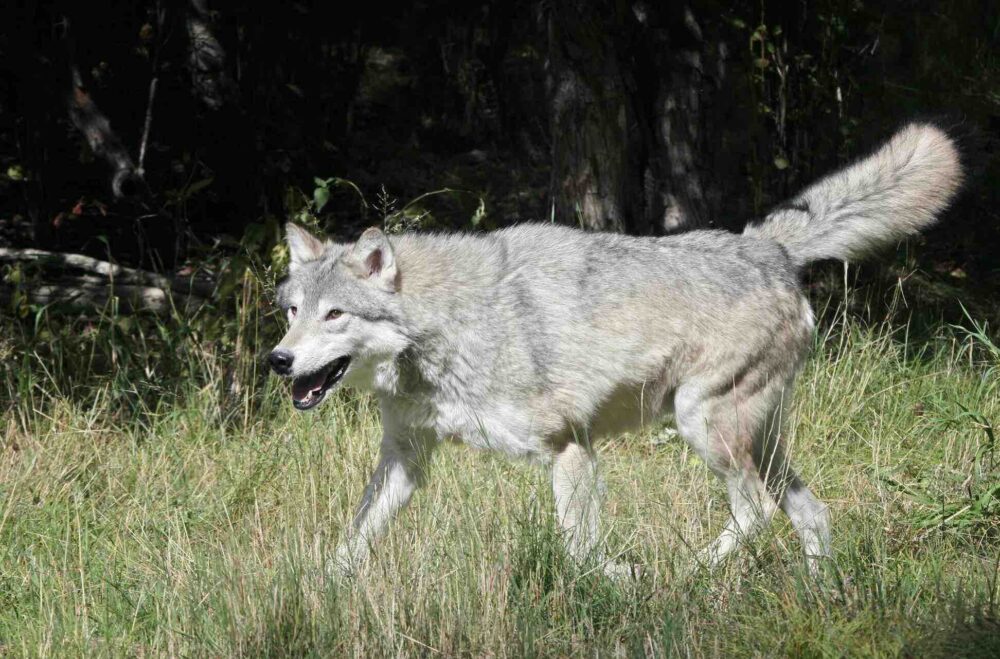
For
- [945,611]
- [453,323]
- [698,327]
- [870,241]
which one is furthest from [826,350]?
[945,611]

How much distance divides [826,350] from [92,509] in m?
4.54

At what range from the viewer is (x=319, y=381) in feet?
16.4

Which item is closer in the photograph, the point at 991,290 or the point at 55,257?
the point at 55,257

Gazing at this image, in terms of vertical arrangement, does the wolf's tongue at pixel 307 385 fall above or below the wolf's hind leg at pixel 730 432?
above

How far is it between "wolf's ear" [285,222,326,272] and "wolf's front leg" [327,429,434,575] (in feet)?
2.98

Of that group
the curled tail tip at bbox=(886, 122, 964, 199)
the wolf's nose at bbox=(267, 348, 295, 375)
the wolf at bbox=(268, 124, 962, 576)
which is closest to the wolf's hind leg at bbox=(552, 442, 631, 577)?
the wolf at bbox=(268, 124, 962, 576)

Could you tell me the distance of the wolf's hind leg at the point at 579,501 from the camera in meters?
4.36

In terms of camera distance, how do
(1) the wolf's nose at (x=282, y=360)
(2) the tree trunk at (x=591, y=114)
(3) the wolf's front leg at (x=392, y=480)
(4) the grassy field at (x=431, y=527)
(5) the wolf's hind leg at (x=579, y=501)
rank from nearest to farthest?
(4) the grassy field at (x=431, y=527), (5) the wolf's hind leg at (x=579, y=501), (1) the wolf's nose at (x=282, y=360), (3) the wolf's front leg at (x=392, y=480), (2) the tree trunk at (x=591, y=114)

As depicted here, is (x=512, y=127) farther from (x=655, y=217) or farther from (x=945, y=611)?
(x=945, y=611)

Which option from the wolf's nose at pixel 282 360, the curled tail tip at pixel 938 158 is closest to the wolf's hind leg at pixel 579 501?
the wolf's nose at pixel 282 360

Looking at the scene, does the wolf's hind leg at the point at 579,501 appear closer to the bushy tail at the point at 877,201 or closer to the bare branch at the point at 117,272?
the bushy tail at the point at 877,201

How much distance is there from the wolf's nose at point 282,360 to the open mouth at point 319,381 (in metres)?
0.18

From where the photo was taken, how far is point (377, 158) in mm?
12250

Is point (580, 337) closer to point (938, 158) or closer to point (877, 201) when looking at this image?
point (877, 201)
